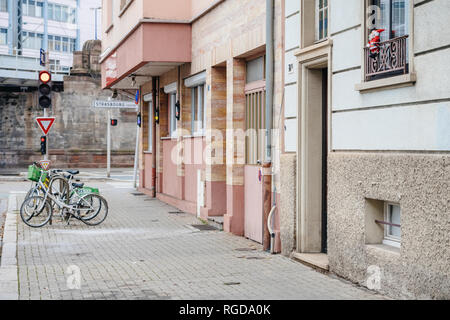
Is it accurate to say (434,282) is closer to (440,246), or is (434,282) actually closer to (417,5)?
(440,246)

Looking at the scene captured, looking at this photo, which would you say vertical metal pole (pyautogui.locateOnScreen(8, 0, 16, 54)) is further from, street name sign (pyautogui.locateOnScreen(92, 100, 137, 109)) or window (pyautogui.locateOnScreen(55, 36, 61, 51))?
street name sign (pyautogui.locateOnScreen(92, 100, 137, 109))

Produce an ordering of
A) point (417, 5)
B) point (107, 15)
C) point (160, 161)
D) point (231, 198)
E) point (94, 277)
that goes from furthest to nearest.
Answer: point (107, 15) → point (160, 161) → point (231, 198) → point (94, 277) → point (417, 5)

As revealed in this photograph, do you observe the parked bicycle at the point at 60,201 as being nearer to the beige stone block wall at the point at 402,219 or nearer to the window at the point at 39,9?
the beige stone block wall at the point at 402,219

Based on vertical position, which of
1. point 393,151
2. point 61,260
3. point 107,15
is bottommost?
point 61,260

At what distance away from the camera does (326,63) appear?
9.09 metres

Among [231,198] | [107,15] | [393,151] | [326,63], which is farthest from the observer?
[107,15]

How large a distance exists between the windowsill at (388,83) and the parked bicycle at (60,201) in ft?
26.0

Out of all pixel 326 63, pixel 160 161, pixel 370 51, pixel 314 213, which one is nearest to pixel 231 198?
pixel 314 213

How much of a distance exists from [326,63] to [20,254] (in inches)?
206

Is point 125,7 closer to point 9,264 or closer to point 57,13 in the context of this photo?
point 9,264

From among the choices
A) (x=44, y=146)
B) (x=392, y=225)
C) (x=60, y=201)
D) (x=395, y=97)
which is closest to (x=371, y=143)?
(x=395, y=97)

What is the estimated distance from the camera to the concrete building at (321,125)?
6438 millimetres

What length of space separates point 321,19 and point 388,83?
8.19ft

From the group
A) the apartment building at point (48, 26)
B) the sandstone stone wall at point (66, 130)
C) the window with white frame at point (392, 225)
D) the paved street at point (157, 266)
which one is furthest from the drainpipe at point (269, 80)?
the apartment building at point (48, 26)
